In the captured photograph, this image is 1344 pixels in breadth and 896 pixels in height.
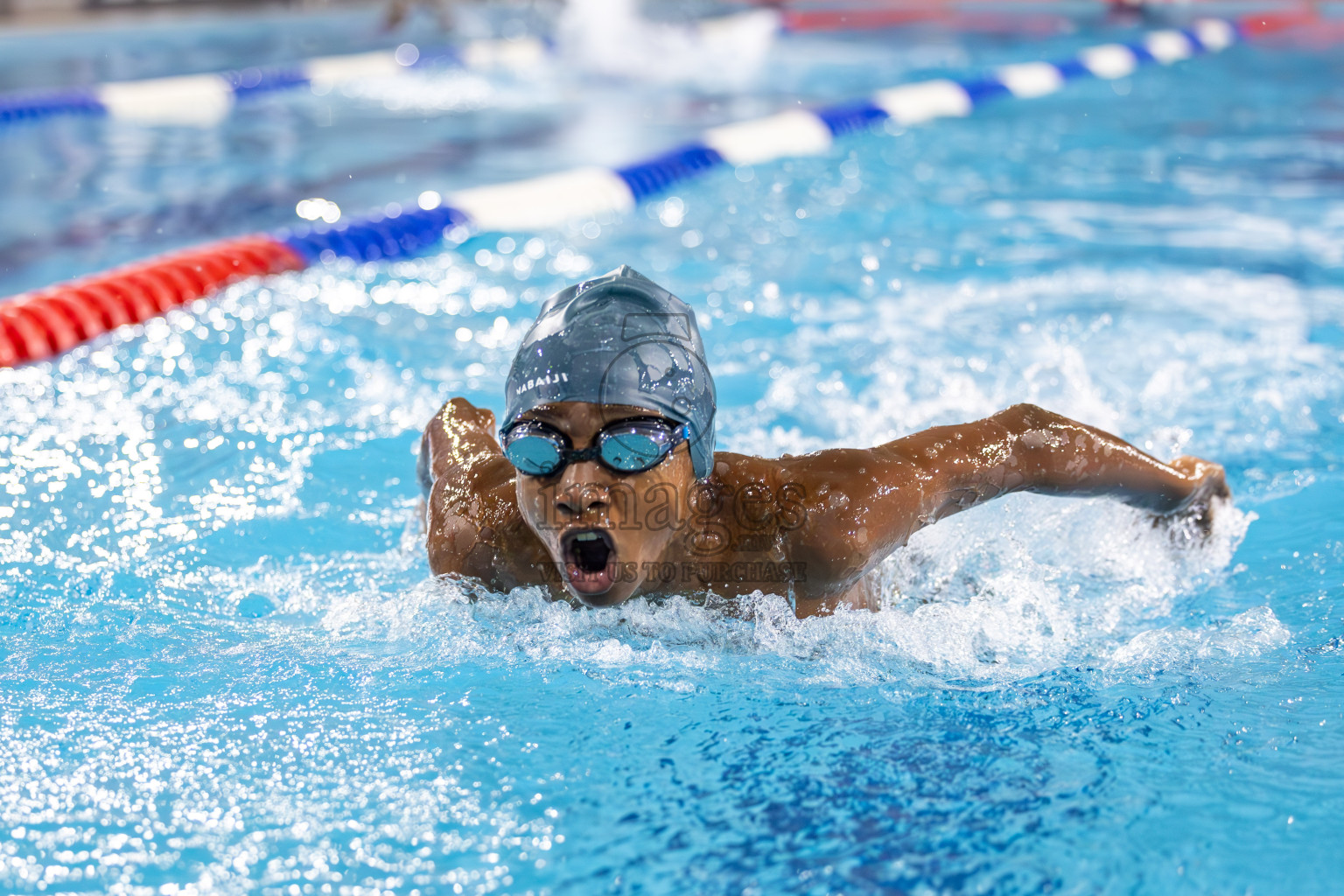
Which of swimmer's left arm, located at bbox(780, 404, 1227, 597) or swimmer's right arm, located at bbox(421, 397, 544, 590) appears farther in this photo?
swimmer's right arm, located at bbox(421, 397, 544, 590)

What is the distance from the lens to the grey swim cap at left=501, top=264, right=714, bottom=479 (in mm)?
1871

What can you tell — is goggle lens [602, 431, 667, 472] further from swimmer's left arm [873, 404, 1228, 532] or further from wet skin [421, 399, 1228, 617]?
swimmer's left arm [873, 404, 1228, 532]

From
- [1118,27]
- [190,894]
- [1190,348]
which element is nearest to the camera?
[190,894]

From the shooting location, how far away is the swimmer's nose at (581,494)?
180cm

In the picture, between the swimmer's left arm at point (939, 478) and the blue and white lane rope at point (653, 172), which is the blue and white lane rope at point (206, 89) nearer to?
the blue and white lane rope at point (653, 172)

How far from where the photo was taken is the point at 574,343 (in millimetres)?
1898

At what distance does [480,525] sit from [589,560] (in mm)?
442

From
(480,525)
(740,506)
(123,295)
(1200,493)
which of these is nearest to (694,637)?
(740,506)

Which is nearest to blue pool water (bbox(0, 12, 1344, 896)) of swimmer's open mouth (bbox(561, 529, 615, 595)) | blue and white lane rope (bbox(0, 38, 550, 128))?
swimmer's open mouth (bbox(561, 529, 615, 595))

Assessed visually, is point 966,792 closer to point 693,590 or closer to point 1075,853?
point 1075,853

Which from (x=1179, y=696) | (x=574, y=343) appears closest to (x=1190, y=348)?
(x=1179, y=696)

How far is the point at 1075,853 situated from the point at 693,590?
2.47ft

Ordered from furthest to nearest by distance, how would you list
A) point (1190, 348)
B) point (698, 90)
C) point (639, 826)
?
point (698, 90) < point (1190, 348) < point (639, 826)

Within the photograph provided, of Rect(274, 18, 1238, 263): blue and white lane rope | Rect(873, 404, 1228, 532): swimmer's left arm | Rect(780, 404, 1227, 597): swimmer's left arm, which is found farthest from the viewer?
Rect(274, 18, 1238, 263): blue and white lane rope
